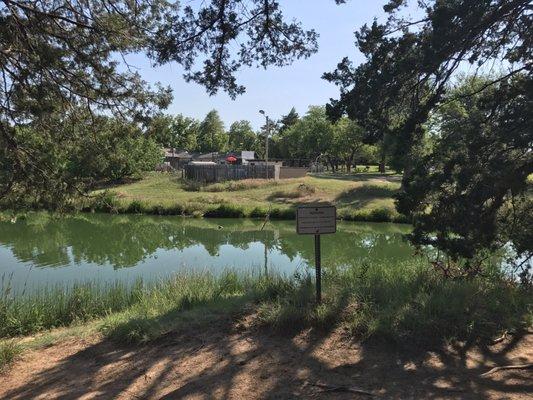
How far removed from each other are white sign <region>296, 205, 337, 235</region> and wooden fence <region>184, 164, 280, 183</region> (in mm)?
38368

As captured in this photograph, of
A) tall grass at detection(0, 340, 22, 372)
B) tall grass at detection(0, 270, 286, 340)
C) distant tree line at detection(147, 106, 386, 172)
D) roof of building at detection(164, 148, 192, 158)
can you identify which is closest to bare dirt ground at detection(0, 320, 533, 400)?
tall grass at detection(0, 340, 22, 372)

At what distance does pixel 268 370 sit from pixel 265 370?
0.09ft

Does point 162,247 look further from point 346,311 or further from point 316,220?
point 346,311

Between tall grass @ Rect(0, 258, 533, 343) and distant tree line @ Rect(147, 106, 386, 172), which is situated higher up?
distant tree line @ Rect(147, 106, 386, 172)

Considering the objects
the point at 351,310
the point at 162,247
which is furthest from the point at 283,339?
the point at 162,247

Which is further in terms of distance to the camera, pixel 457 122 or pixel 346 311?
pixel 457 122

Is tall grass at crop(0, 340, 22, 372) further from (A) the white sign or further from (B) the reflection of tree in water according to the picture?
(B) the reflection of tree in water

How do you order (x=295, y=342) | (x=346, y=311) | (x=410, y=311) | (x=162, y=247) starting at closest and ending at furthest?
(x=295, y=342) < (x=410, y=311) < (x=346, y=311) < (x=162, y=247)

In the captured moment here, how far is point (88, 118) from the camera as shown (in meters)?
8.87

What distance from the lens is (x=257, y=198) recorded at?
121 ft

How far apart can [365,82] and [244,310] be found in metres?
3.37

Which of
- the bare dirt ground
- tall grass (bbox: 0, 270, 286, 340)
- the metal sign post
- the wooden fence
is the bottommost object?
tall grass (bbox: 0, 270, 286, 340)

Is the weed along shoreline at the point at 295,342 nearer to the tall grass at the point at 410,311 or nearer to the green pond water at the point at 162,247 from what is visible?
the tall grass at the point at 410,311

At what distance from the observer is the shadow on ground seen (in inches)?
160
